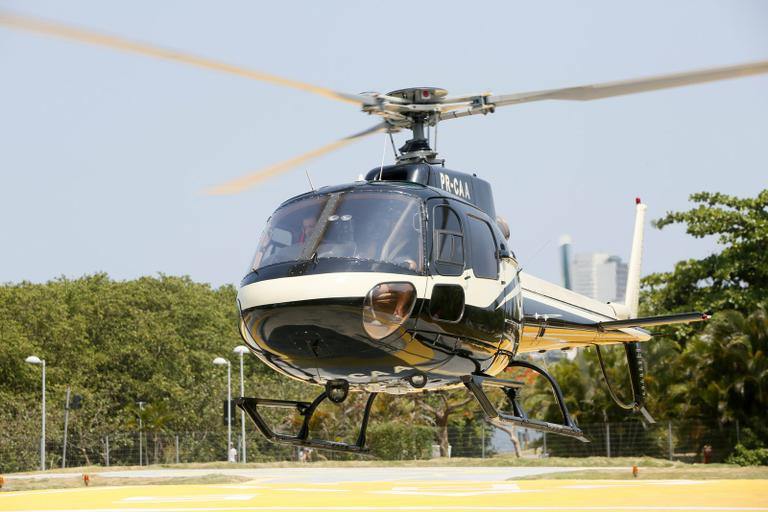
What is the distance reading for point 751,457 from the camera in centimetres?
3375

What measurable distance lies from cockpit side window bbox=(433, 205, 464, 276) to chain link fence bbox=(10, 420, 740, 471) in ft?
75.1

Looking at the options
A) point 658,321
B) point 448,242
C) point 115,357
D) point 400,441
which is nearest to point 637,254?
point 658,321

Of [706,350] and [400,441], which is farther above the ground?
[706,350]

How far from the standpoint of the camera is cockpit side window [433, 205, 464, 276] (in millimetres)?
9992

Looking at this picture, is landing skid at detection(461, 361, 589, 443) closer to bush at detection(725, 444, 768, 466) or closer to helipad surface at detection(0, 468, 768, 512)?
helipad surface at detection(0, 468, 768, 512)

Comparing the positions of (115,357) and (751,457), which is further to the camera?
(115,357)

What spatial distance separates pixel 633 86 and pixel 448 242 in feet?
7.75

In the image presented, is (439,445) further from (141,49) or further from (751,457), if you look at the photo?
(141,49)

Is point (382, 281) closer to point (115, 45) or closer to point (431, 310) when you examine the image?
point (431, 310)

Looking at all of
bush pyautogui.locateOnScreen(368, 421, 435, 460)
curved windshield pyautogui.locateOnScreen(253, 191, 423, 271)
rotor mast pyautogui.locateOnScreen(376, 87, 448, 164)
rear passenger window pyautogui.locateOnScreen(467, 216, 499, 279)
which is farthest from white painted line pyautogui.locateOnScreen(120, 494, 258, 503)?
bush pyautogui.locateOnScreen(368, 421, 435, 460)

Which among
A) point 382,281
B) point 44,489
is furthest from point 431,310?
point 44,489

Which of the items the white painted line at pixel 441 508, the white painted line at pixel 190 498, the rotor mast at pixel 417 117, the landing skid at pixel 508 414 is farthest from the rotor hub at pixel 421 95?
the white painted line at pixel 190 498

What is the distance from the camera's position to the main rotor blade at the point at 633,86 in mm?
9133

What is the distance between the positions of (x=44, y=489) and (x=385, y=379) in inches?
668
